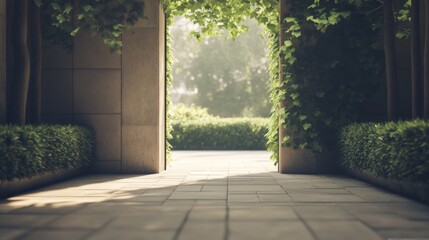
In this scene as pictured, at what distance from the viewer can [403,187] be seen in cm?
685

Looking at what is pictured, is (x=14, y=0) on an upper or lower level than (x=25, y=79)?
upper

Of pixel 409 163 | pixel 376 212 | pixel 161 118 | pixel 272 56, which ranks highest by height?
pixel 272 56

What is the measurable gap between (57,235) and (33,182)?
11.7 feet

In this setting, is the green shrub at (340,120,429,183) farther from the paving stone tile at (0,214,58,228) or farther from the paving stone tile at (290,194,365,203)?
the paving stone tile at (0,214,58,228)

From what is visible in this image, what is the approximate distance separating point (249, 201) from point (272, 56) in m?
5.35

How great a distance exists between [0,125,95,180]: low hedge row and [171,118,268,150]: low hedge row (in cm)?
1353

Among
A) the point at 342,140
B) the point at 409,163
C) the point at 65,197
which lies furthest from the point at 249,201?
the point at 342,140

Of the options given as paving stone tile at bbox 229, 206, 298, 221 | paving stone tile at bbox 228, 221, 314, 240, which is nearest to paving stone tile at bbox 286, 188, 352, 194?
paving stone tile at bbox 229, 206, 298, 221

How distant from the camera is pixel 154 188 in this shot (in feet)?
26.0

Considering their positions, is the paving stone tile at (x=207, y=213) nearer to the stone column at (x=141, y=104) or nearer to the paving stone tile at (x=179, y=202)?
the paving stone tile at (x=179, y=202)

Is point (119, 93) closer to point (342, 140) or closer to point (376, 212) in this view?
point (342, 140)

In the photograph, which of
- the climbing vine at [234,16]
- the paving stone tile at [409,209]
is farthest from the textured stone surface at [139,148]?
the paving stone tile at [409,209]

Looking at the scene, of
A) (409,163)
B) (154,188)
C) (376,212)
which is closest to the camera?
(376,212)

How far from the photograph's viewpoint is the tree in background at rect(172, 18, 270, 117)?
46.0 meters
